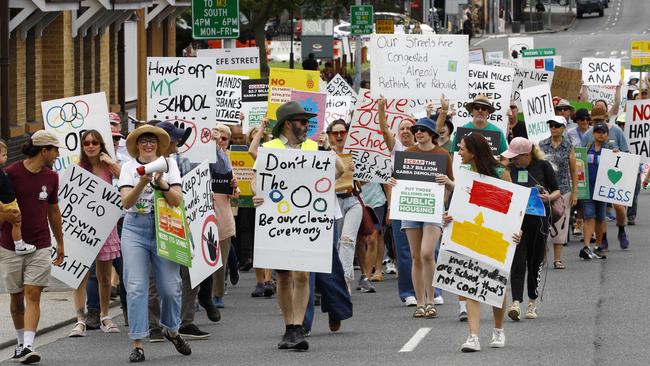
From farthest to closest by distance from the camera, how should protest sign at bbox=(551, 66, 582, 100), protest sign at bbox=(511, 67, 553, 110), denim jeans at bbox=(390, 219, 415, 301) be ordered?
1. protest sign at bbox=(551, 66, 582, 100)
2. protest sign at bbox=(511, 67, 553, 110)
3. denim jeans at bbox=(390, 219, 415, 301)

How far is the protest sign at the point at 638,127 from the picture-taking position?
22891 millimetres

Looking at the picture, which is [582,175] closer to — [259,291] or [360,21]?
[259,291]

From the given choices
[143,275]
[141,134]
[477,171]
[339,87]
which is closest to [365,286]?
[477,171]

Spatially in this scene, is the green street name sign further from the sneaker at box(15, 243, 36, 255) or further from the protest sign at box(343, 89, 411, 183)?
the sneaker at box(15, 243, 36, 255)

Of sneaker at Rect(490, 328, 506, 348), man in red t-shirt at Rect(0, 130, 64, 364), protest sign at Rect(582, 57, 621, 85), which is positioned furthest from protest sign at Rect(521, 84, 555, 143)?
protest sign at Rect(582, 57, 621, 85)

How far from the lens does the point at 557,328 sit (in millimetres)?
13070

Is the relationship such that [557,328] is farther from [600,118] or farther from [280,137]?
[600,118]

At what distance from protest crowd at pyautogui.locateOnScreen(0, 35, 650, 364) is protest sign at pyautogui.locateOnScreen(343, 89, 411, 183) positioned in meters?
0.02

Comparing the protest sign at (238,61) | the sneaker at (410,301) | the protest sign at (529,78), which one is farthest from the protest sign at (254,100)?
the protest sign at (529,78)

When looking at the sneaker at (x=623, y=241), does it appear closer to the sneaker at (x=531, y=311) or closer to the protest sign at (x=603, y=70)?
the sneaker at (x=531, y=311)

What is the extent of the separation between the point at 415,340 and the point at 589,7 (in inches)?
3820

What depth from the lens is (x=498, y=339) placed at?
1204 centimetres

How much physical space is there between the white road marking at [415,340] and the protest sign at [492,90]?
7.45m

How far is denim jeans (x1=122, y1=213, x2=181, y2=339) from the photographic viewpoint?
1138 centimetres
